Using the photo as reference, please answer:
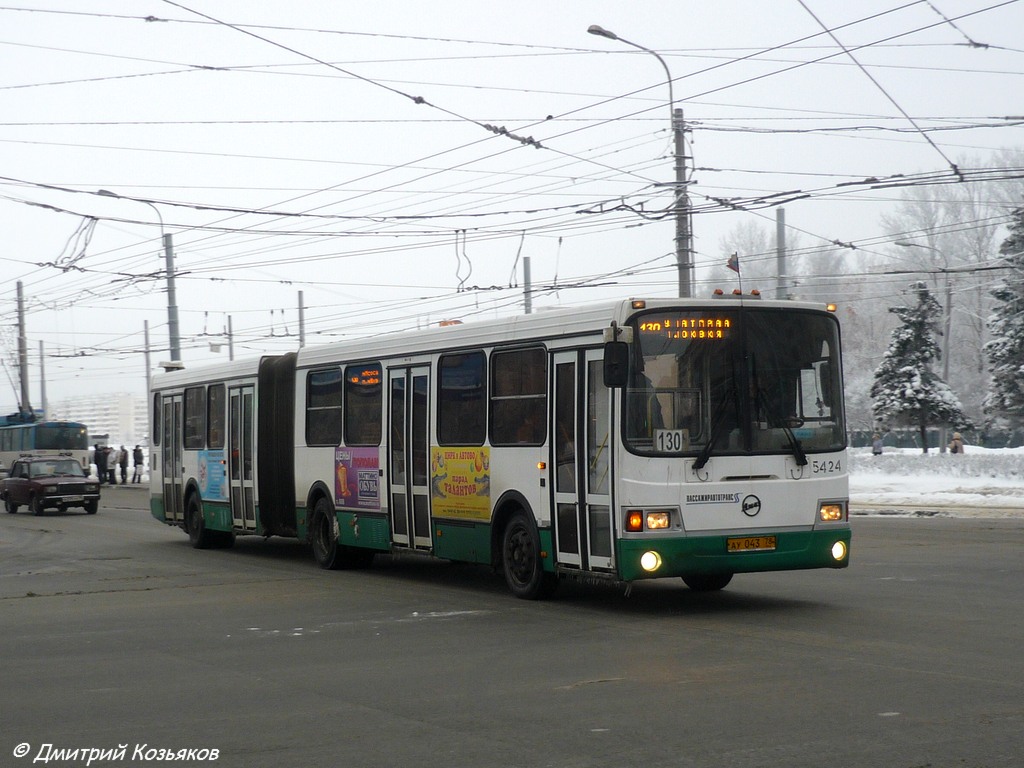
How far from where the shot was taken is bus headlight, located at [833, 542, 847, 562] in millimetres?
12422

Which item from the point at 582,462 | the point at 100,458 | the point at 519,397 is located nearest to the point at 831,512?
the point at 582,462

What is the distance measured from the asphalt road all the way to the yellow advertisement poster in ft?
2.98

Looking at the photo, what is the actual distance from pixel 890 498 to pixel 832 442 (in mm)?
21902

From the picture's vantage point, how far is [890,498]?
3341 centimetres

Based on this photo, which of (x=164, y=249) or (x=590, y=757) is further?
(x=164, y=249)

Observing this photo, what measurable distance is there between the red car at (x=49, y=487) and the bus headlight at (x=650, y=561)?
2824 centimetres

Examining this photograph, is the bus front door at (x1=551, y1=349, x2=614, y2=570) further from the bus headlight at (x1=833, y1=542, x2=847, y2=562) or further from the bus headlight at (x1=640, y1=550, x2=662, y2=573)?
the bus headlight at (x1=833, y1=542, x2=847, y2=562)

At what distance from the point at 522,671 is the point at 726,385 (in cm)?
401

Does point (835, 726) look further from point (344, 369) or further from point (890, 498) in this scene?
point (890, 498)

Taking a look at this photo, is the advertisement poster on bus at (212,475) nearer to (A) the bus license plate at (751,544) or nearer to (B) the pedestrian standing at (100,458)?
(A) the bus license plate at (751,544)

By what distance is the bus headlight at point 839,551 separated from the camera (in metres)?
12.4

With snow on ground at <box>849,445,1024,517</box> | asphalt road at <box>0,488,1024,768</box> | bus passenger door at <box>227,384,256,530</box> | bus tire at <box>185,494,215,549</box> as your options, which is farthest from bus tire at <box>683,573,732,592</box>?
snow on ground at <box>849,445,1024,517</box>

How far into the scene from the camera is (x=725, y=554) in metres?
12.0

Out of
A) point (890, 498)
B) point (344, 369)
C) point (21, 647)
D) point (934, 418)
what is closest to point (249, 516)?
point (344, 369)
